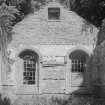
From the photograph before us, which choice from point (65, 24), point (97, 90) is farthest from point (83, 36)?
point (97, 90)

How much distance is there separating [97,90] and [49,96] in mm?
3283

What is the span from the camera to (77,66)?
20625 mm

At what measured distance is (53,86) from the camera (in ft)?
64.8

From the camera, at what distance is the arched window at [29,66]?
2053 centimetres

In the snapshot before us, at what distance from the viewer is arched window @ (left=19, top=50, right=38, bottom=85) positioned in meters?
20.5

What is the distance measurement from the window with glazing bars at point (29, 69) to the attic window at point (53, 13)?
3080mm

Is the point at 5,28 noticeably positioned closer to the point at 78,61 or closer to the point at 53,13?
the point at 53,13

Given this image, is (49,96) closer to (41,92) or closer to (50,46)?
(41,92)

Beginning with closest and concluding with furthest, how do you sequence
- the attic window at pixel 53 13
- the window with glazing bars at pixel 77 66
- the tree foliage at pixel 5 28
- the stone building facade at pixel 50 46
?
the tree foliage at pixel 5 28, the stone building facade at pixel 50 46, the attic window at pixel 53 13, the window with glazing bars at pixel 77 66

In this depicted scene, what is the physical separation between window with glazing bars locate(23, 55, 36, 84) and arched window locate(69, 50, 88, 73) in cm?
275

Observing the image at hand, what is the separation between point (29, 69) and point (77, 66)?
3.39 metres

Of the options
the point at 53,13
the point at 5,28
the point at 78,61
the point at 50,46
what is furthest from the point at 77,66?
the point at 5,28

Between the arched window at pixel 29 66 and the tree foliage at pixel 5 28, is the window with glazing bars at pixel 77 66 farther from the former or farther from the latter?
the tree foliage at pixel 5 28

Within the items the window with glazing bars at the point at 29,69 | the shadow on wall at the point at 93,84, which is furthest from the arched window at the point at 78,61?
the window with glazing bars at the point at 29,69
